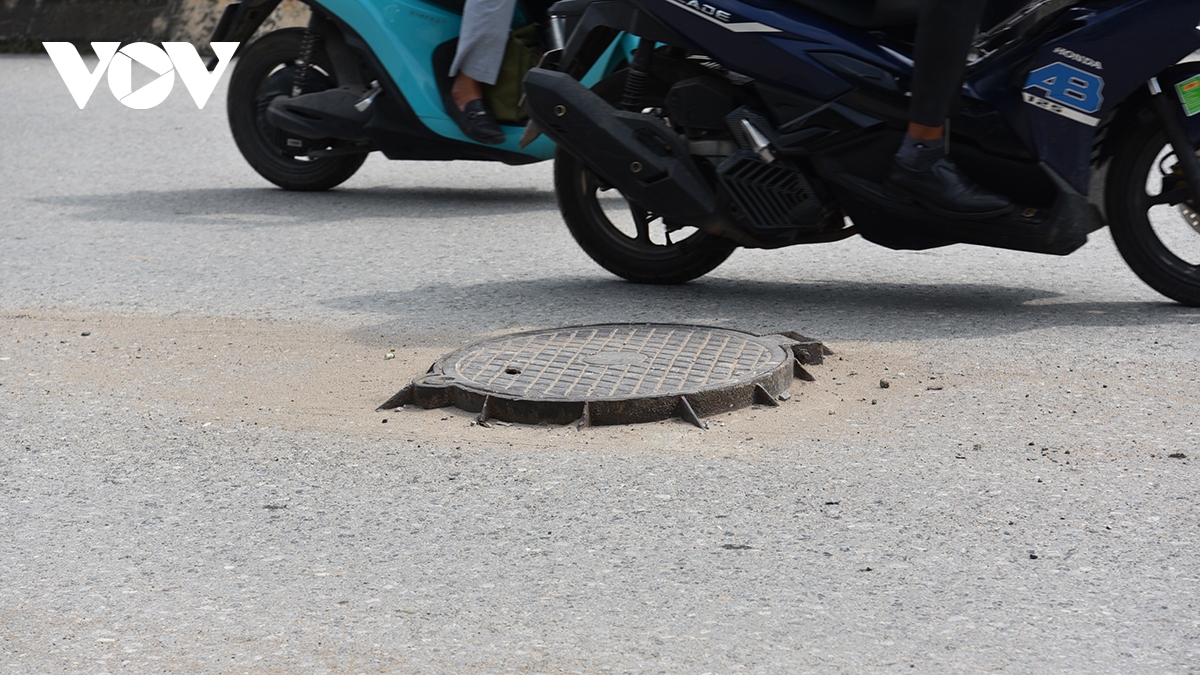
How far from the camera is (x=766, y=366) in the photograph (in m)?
4.16

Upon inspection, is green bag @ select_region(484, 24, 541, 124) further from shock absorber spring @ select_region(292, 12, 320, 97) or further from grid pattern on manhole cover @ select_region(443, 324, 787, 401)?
grid pattern on manhole cover @ select_region(443, 324, 787, 401)

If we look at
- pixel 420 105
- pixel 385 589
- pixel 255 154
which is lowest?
pixel 255 154

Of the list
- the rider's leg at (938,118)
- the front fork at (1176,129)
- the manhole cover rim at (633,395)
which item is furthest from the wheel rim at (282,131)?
the front fork at (1176,129)

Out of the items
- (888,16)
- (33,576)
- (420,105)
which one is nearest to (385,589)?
(33,576)

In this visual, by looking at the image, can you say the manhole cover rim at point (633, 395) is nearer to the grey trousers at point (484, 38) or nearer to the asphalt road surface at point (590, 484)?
the asphalt road surface at point (590, 484)

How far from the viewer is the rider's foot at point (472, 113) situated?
733 centimetres

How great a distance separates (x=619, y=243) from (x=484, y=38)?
1.95 meters

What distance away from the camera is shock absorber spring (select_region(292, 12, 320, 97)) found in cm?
776

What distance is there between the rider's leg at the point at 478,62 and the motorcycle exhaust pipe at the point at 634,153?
1883mm

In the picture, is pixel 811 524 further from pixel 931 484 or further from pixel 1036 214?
pixel 1036 214

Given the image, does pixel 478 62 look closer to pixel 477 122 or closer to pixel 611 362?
pixel 477 122

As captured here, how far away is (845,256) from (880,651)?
3.82 m

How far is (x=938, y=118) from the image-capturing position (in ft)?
15.7
